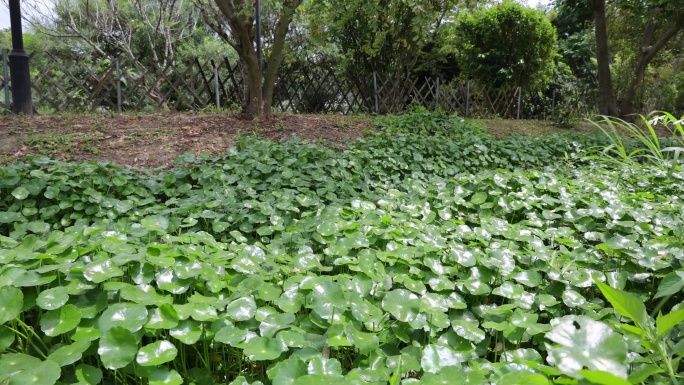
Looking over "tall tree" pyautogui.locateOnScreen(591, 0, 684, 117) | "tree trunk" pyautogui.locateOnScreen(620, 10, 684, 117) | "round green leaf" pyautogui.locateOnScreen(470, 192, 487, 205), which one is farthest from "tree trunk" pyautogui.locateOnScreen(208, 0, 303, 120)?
"tree trunk" pyautogui.locateOnScreen(620, 10, 684, 117)

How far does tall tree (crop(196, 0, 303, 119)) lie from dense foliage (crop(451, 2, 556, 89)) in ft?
20.2

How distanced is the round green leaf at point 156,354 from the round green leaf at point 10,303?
38 cm

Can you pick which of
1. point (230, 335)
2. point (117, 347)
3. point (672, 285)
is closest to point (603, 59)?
point (672, 285)

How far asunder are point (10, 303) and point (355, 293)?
1034mm

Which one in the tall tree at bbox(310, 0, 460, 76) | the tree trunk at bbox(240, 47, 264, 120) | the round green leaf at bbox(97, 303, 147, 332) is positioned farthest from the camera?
the tall tree at bbox(310, 0, 460, 76)

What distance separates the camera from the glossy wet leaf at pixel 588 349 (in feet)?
2.41

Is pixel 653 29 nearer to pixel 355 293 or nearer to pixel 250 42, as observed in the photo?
pixel 250 42

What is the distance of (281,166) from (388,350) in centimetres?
295

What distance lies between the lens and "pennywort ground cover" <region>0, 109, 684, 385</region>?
45.7 inches

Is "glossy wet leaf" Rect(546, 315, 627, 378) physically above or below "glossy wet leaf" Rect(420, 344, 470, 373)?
above

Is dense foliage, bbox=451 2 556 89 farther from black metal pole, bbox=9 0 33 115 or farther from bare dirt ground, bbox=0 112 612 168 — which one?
black metal pole, bbox=9 0 33 115

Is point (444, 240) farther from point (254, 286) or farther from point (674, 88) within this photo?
point (674, 88)

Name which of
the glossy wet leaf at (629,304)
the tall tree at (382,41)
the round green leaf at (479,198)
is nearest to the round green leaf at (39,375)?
the glossy wet leaf at (629,304)

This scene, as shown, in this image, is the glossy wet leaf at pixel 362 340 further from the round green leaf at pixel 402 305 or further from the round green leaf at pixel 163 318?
the round green leaf at pixel 163 318
